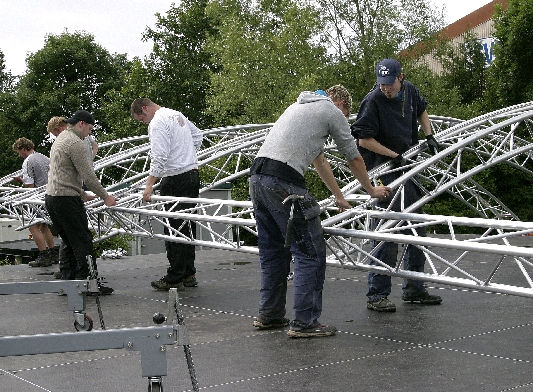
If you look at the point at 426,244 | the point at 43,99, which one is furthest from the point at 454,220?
the point at 43,99

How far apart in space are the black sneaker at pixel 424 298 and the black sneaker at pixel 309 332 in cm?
162

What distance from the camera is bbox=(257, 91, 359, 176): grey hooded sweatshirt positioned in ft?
21.0

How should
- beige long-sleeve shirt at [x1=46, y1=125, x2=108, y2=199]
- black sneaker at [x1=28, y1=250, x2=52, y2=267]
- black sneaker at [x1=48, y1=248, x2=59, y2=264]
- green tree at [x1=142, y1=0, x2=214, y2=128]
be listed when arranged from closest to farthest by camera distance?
beige long-sleeve shirt at [x1=46, y1=125, x2=108, y2=199], black sneaker at [x1=28, y1=250, x2=52, y2=267], black sneaker at [x1=48, y1=248, x2=59, y2=264], green tree at [x1=142, y1=0, x2=214, y2=128]

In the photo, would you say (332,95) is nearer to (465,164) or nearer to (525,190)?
(465,164)

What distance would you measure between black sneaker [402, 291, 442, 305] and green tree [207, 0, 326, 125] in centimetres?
2392

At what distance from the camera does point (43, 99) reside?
42.2 m

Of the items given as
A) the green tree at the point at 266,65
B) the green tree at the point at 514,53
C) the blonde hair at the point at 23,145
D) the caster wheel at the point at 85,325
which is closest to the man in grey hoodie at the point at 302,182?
the caster wheel at the point at 85,325

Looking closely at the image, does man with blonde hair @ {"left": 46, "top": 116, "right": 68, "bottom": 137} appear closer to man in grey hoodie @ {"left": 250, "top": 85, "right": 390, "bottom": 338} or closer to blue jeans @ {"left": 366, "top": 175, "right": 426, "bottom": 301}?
man in grey hoodie @ {"left": 250, "top": 85, "right": 390, "bottom": 338}

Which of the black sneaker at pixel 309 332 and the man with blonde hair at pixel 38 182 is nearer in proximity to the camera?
the black sneaker at pixel 309 332

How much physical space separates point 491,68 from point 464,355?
26.2 meters

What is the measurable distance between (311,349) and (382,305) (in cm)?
163

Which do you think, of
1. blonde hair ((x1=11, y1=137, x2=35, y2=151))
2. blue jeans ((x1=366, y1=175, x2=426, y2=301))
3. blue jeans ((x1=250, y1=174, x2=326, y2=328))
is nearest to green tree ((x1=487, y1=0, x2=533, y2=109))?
blonde hair ((x1=11, y1=137, x2=35, y2=151))

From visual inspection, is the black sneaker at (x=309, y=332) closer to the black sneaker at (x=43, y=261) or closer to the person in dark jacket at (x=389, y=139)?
the person in dark jacket at (x=389, y=139)

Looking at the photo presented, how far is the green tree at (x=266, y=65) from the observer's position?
109ft
